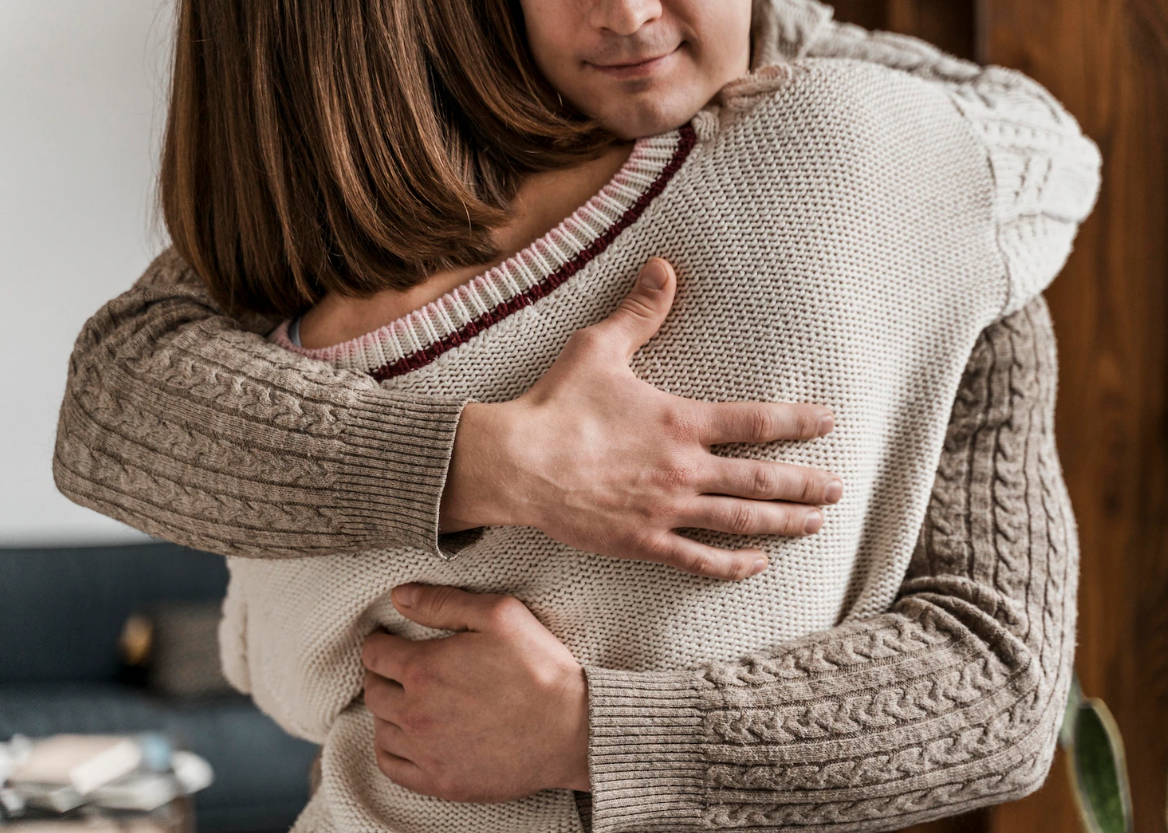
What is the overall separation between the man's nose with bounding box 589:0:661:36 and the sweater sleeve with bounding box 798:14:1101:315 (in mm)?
328

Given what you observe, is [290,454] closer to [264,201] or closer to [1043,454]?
[264,201]

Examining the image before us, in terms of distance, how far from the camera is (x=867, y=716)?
2.80 ft

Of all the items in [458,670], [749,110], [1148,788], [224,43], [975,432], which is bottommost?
[1148,788]

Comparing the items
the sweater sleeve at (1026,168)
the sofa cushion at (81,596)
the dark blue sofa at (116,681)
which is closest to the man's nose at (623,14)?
the sweater sleeve at (1026,168)

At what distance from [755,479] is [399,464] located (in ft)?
1.04

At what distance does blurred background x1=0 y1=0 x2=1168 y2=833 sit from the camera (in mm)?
1461

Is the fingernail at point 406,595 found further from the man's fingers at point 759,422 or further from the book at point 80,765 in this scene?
the book at point 80,765

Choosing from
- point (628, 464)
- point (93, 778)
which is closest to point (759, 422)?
point (628, 464)

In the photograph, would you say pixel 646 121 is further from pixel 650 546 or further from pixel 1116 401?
pixel 1116 401

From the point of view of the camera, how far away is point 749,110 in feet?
2.98

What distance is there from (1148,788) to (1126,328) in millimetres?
764

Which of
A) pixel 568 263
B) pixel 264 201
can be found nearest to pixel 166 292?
pixel 264 201

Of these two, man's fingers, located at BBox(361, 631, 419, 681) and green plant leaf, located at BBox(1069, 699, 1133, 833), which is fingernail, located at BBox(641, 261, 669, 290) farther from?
green plant leaf, located at BBox(1069, 699, 1133, 833)

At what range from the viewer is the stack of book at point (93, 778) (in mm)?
2295
